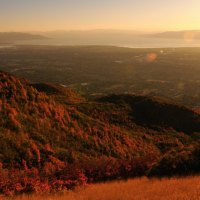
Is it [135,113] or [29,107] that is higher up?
[29,107]

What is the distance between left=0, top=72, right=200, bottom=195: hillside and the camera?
1628 cm

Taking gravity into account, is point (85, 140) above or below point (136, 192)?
below

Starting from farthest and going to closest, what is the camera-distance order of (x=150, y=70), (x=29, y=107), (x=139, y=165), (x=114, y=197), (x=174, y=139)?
(x=150, y=70) → (x=174, y=139) → (x=29, y=107) → (x=139, y=165) → (x=114, y=197)

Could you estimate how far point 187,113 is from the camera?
35.9 meters

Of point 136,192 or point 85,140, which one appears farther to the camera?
point 85,140

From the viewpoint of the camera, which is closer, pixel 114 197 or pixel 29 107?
pixel 114 197

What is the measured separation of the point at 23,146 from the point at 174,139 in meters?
15.1

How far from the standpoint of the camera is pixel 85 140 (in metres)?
23.0

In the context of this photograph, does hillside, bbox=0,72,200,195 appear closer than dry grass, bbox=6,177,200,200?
No

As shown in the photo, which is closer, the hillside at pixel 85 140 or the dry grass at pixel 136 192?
the dry grass at pixel 136 192

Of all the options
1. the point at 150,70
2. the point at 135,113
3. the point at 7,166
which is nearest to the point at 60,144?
the point at 7,166

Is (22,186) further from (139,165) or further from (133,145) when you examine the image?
(133,145)

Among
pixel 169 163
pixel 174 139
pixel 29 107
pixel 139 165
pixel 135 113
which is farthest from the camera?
pixel 135 113

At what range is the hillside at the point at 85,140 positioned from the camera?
16281 mm
